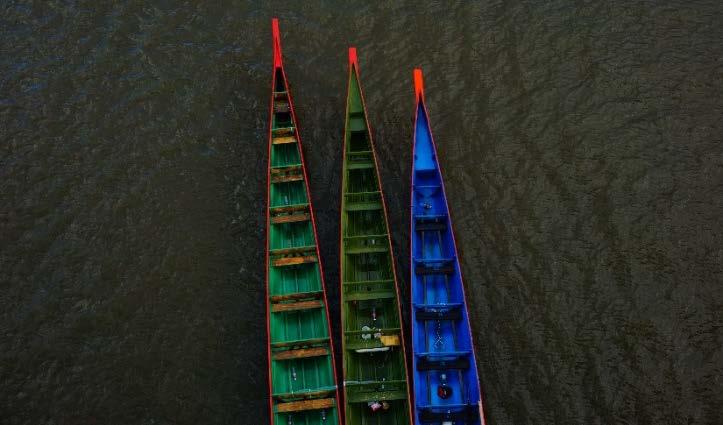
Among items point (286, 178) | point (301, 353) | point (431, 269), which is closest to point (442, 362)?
point (431, 269)

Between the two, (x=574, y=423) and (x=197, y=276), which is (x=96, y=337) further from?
(x=574, y=423)

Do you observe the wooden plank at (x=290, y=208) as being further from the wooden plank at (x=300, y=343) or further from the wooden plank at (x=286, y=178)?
the wooden plank at (x=300, y=343)

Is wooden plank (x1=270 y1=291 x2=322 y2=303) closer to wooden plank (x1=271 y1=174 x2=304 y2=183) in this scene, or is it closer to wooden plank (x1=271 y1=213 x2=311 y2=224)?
wooden plank (x1=271 y1=213 x2=311 y2=224)

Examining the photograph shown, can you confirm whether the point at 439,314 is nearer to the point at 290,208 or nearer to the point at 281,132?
the point at 290,208

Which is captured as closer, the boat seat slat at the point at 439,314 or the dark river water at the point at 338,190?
the boat seat slat at the point at 439,314

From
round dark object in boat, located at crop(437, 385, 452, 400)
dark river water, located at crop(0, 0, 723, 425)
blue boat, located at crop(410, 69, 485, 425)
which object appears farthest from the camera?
dark river water, located at crop(0, 0, 723, 425)

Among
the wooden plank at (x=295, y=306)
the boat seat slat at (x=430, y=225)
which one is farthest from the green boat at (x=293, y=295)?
the boat seat slat at (x=430, y=225)

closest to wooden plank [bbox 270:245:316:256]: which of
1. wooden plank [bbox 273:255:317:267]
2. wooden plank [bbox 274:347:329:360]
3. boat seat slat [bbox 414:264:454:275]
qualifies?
wooden plank [bbox 273:255:317:267]
